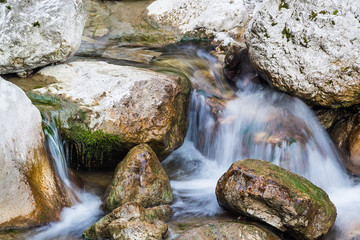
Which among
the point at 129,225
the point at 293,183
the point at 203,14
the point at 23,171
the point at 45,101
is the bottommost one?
the point at 129,225

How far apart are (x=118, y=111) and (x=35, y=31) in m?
1.77

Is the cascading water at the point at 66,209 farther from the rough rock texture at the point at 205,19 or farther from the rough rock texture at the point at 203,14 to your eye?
the rough rock texture at the point at 203,14

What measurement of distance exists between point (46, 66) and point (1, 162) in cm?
258

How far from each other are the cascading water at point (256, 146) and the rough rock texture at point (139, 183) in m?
0.44

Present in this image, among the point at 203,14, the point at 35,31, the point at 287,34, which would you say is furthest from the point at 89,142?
the point at 203,14

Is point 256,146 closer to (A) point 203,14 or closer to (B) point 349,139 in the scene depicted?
(B) point 349,139

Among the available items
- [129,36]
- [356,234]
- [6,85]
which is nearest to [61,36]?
[6,85]

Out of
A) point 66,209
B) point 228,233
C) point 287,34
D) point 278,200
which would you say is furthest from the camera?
point 287,34

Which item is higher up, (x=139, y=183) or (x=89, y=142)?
(x=89, y=142)

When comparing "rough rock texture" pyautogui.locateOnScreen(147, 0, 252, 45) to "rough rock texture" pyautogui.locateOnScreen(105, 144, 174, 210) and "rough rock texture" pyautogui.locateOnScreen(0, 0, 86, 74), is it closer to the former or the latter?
"rough rock texture" pyautogui.locateOnScreen(0, 0, 86, 74)

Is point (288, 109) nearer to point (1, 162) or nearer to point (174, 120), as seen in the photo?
point (174, 120)

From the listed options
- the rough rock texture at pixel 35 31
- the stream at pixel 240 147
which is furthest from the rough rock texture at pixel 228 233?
the rough rock texture at pixel 35 31

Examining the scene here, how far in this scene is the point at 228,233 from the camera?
376 centimetres

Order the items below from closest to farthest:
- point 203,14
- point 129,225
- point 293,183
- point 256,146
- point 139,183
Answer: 1. point 129,225
2. point 293,183
3. point 139,183
4. point 256,146
5. point 203,14
